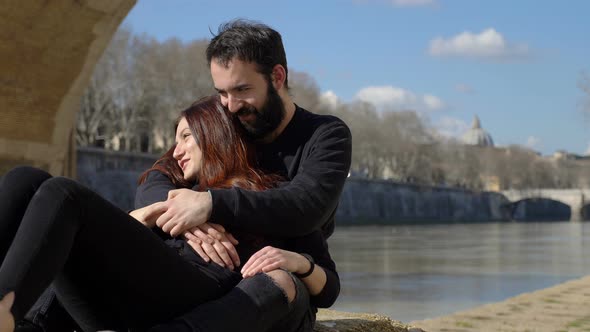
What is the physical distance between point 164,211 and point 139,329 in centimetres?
36

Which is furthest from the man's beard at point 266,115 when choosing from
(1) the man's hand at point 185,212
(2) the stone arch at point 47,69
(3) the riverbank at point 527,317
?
(2) the stone arch at point 47,69

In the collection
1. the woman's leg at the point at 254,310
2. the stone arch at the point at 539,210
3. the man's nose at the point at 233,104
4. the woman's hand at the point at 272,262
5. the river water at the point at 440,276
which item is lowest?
the stone arch at the point at 539,210

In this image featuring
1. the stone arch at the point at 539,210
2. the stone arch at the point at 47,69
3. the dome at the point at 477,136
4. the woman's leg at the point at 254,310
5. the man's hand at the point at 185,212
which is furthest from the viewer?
the dome at the point at 477,136

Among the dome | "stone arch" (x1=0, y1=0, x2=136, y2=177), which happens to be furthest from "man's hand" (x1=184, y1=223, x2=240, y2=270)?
the dome

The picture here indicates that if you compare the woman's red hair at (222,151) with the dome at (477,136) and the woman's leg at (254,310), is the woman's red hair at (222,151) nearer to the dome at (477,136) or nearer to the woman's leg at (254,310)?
the woman's leg at (254,310)

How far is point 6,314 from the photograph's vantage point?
1683 millimetres

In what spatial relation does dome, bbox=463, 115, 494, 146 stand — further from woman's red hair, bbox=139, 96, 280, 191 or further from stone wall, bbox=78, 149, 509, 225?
woman's red hair, bbox=139, 96, 280, 191

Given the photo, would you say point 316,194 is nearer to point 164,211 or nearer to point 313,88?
point 164,211

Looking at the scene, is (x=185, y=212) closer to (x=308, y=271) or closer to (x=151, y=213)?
(x=151, y=213)

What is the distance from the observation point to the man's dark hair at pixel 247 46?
7.70ft

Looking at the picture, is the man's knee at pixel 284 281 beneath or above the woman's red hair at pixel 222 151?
beneath

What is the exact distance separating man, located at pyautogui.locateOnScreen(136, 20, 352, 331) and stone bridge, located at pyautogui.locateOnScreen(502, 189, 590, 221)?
6586 cm

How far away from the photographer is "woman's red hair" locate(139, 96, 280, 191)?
7.45 ft

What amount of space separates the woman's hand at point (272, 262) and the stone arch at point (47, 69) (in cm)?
743
